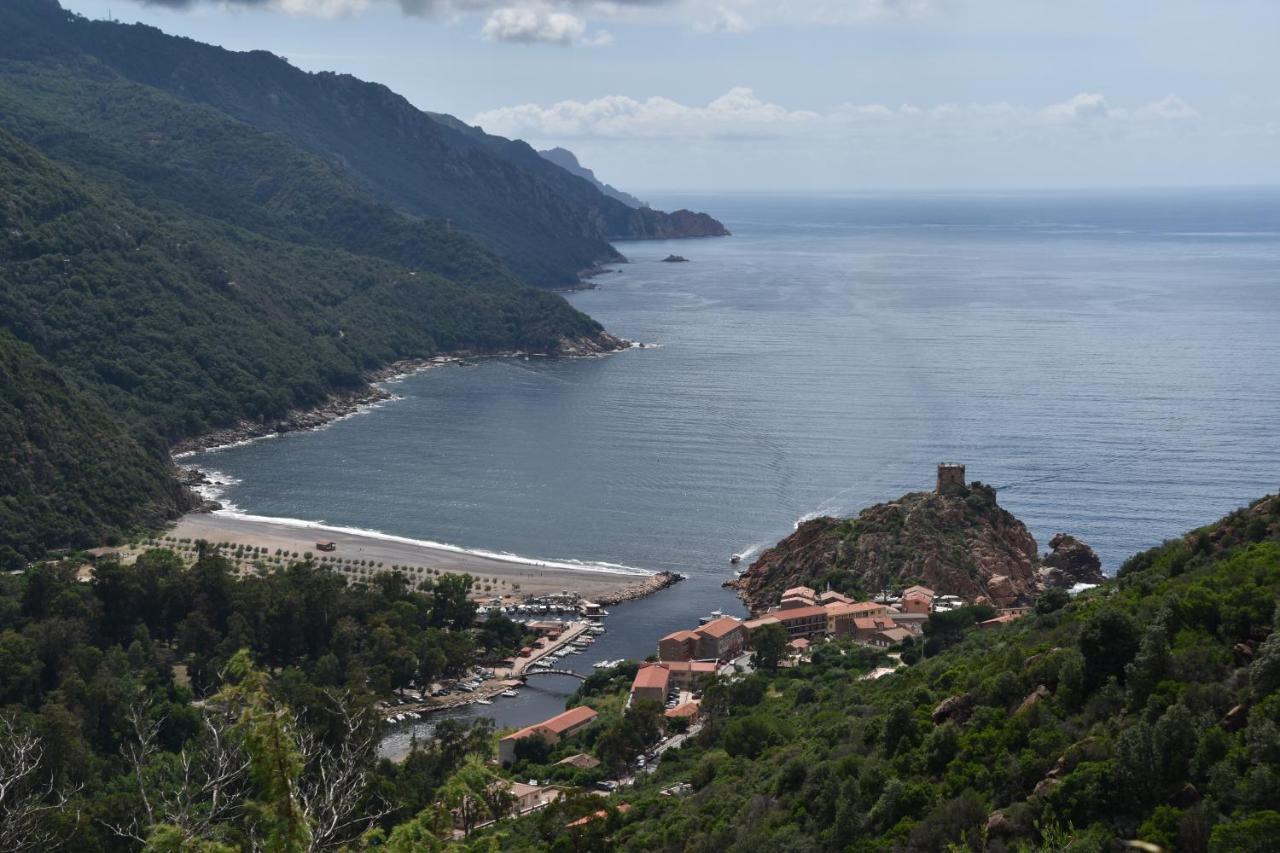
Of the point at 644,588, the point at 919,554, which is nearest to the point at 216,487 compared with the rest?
the point at 644,588

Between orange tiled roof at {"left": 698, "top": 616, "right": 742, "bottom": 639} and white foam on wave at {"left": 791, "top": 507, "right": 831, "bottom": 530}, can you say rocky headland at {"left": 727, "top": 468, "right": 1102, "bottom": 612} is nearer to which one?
orange tiled roof at {"left": 698, "top": 616, "right": 742, "bottom": 639}

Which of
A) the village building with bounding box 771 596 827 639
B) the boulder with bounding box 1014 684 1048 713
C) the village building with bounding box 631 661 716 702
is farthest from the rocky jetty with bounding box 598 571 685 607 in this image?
Result: the boulder with bounding box 1014 684 1048 713

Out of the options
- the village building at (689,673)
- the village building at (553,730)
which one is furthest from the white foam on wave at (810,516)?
the village building at (553,730)

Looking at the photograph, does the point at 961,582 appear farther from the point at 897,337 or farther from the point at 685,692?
the point at 897,337

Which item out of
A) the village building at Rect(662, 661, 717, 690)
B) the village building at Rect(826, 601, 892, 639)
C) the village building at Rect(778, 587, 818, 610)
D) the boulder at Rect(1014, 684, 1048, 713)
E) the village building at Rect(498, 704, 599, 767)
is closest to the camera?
the boulder at Rect(1014, 684, 1048, 713)

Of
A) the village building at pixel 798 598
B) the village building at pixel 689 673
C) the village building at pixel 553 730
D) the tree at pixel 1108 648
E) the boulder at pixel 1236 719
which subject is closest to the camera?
the boulder at pixel 1236 719

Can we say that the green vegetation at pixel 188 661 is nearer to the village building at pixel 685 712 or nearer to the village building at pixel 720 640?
the village building at pixel 685 712
